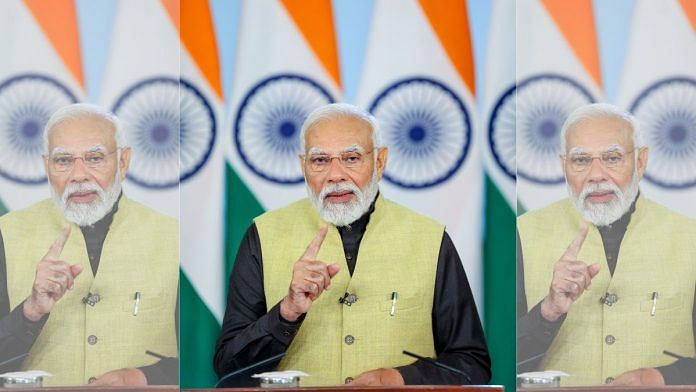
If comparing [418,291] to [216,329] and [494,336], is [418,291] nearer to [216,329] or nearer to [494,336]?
[494,336]

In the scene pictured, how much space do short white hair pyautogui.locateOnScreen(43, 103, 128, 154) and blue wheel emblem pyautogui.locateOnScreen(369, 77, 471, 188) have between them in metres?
1.20

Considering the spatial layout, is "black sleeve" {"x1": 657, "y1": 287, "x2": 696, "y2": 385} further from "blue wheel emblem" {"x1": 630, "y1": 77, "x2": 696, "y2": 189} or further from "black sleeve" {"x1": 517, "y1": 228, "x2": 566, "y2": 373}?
"blue wheel emblem" {"x1": 630, "y1": 77, "x2": 696, "y2": 189}

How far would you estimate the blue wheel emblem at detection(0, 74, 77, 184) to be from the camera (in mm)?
5016

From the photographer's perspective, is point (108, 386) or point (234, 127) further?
point (234, 127)

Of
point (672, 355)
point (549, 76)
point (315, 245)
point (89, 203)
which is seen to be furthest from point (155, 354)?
point (672, 355)

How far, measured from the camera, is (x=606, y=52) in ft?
16.6

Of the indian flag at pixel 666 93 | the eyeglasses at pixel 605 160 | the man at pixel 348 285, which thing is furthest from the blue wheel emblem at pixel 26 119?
the indian flag at pixel 666 93

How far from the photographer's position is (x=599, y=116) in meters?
5.07

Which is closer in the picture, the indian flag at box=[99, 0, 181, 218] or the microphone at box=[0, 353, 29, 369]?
the microphone at box=[0, 353, 29, 369]

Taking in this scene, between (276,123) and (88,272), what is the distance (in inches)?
44.3

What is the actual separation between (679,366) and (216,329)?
2156mm

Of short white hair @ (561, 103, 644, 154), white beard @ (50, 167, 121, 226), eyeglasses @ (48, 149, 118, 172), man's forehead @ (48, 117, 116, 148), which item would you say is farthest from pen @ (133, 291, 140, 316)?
short white hair @ (561, 103, 644, 154)

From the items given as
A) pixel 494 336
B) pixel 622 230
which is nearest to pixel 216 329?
pixel 494 336

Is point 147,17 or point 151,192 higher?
point 147,17
